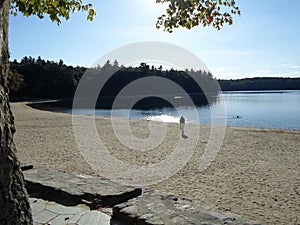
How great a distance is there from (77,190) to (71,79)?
70954 mm

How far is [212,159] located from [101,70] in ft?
238

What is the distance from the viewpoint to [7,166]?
1645 millimetres

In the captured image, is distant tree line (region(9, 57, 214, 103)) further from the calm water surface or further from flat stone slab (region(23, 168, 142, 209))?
flat stone slab (region(23, 168, 142, 209))

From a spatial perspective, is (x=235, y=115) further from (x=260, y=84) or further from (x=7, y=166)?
(x=260, y=84)

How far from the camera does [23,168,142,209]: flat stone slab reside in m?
3.86

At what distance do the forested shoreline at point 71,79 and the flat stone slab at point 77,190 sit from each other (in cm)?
4760

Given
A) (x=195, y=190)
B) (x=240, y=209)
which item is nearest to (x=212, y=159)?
(x=195, y=190)

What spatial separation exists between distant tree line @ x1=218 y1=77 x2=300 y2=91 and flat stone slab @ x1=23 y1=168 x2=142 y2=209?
11942 cm

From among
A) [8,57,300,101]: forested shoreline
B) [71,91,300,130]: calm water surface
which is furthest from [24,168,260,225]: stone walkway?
[8,57,300,101]: forested shoreline

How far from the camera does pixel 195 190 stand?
6.72 m

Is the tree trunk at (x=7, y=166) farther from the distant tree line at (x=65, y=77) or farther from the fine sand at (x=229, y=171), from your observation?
the distant tree line at (x=65, y=77)

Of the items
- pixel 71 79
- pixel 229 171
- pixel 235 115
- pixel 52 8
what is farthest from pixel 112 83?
pixel 52 8

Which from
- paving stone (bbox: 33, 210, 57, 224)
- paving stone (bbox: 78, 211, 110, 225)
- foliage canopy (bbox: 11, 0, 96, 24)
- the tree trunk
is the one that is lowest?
paving stone (bbox: 78, 211, 110, 225)

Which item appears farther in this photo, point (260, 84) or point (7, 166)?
point (260, 84)
